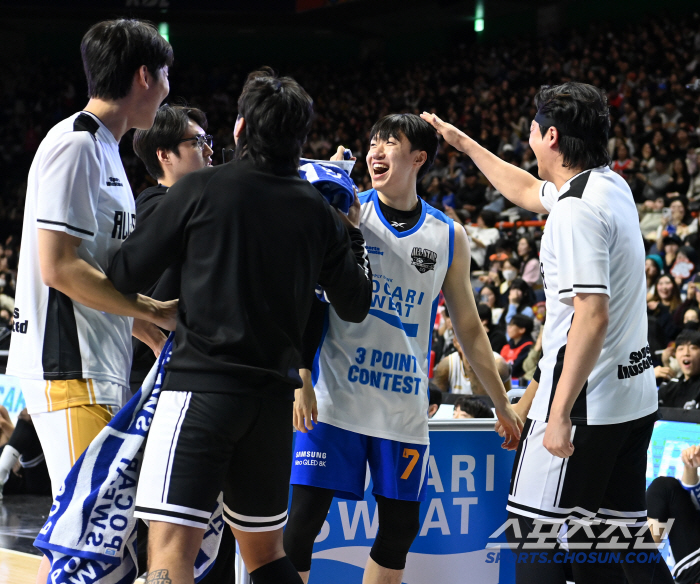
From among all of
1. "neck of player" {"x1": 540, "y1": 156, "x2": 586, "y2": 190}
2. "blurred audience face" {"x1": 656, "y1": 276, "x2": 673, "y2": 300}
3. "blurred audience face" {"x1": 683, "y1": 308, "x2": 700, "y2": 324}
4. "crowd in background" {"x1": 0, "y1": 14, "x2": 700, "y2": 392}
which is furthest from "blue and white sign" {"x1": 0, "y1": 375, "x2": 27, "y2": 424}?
"blurred audience face" {"x1": 656, "y1": 276, "x2": 673, "y2": 300}

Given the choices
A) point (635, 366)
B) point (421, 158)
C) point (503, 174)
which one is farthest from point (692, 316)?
point (635, 366)

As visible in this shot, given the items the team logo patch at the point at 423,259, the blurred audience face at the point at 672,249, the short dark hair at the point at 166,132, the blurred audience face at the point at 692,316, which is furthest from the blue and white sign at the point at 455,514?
the blurred audience face at the point at 672,249

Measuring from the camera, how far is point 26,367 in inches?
90.4

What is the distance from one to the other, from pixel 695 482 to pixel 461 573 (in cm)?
140

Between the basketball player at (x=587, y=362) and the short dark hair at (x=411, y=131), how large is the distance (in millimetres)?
566

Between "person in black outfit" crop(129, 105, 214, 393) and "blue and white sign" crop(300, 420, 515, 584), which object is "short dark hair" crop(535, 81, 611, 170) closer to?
"person in black outfit" crop(129, 105, 214, 393)

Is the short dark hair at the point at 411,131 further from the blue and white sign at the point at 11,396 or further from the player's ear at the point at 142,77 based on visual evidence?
the blue and white sign at the point at 11,396

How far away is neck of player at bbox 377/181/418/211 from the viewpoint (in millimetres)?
3303

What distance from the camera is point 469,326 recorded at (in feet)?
11.1

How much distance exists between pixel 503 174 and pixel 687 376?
334 centimetres

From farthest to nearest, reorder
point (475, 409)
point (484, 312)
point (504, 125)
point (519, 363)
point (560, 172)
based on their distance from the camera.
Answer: point (504, 125)
point (484, 312)
point (519, 363)
point (475, 409)
point (560, 172)

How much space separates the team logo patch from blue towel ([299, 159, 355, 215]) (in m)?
0.70

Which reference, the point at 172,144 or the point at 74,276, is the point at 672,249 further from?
the point at 74,276

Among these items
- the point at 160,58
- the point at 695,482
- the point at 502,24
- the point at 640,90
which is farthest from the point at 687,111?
the point at 160,58
